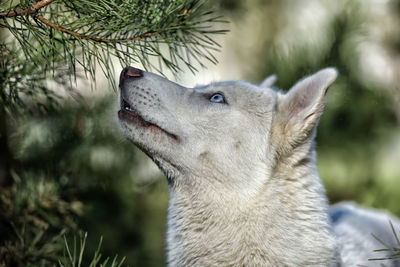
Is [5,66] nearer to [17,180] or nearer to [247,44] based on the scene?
[17,180]

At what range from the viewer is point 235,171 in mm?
2010

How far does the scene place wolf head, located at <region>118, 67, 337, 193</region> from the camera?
6.48ft

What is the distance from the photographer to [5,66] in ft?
6.09

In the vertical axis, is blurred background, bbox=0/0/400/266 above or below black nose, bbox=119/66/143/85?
below

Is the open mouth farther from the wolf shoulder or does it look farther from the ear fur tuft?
the wolf shoulder

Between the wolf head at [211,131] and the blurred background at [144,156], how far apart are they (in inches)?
26.5

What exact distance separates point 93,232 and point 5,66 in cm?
151

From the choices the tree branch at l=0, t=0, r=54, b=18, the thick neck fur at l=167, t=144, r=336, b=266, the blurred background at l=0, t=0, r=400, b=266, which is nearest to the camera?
the tree branch at l=0, t=0, r=54, b=18

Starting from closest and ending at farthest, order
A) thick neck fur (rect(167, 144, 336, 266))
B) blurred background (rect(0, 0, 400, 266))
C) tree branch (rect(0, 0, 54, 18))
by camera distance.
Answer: tree branch (rect(0, 0, 54, 18)), thick neck fur (rect(167, 144, 336, 266)), blurred background (rect(0, 0, 400, 266))

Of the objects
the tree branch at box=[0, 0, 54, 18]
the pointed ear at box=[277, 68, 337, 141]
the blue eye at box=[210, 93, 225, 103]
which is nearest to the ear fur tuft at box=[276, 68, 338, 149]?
the pointed ear at box=[277, 68, 337, 141]

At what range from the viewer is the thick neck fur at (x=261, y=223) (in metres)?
1.90

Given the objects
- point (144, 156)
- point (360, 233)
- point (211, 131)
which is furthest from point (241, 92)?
point (144, 156)

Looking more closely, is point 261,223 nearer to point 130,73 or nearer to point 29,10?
point 130,73

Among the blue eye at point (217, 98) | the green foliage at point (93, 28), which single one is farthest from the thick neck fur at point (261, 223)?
the green foliage at point (93, 28)
